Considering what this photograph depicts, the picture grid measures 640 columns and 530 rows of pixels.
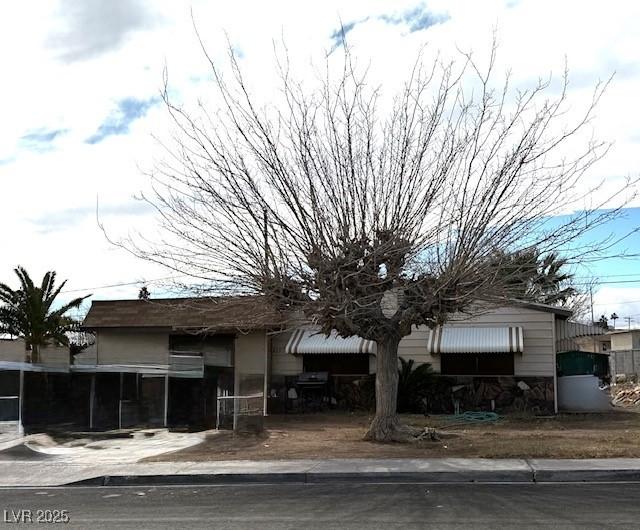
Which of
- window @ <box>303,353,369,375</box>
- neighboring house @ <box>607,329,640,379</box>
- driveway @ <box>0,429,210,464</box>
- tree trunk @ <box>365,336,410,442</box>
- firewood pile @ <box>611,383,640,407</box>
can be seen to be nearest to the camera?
driveway @ <box>0,429,210,464</box>

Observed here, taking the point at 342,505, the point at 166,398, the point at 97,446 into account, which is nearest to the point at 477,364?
the point at 166,398

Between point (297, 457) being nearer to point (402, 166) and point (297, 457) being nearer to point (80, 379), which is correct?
point (402, 166)

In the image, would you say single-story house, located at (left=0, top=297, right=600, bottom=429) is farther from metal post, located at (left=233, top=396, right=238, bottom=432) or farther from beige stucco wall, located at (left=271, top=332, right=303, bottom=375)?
metal post, located at (left=233, top=396, right=238, bottom=432)

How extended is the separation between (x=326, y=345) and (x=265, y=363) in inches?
88.4

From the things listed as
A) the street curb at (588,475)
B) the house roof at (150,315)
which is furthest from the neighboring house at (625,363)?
the street curb at (588,475)

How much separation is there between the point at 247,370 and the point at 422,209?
12.3m

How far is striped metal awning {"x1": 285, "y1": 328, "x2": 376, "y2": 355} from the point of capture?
2296 centimetres

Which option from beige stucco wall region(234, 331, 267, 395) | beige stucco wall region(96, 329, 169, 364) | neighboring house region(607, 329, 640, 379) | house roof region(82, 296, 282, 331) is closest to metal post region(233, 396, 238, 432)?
house roof region(82, 296, 282, 331)

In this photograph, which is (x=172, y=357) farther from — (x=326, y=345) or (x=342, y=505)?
(x=342, y=505)

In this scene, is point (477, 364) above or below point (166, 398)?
above

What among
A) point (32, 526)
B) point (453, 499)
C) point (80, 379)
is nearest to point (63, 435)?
point (80, 379)

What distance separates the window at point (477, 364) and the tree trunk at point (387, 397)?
877 centimetres

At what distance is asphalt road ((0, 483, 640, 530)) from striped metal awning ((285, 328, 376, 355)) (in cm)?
1217

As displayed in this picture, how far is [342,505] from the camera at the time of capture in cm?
902
